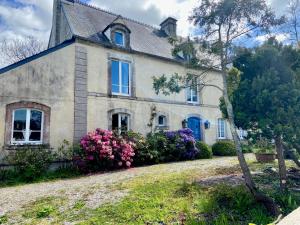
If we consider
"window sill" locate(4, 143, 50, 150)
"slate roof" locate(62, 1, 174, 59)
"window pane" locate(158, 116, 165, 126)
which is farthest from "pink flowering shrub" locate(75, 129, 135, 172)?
"slate roof" locate(62, 1, 174, 59)

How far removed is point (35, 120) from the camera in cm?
997

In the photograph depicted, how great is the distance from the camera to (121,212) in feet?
15.1

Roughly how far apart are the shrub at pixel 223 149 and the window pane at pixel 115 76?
712 cm

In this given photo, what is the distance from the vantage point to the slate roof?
12.5 metres

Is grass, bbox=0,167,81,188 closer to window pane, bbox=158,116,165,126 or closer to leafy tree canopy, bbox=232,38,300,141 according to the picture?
window pane, bbox=158,116,165,126

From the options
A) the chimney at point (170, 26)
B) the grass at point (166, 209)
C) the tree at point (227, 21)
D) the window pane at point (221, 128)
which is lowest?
the grass at point (166, 209)

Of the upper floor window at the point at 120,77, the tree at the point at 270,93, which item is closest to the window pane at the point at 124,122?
the upper floor window at the point at 120,77

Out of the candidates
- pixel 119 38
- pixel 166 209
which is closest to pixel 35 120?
pixel 119 38

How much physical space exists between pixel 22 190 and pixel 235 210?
575cm

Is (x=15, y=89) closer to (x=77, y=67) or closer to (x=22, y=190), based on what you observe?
(x=77, y=67)

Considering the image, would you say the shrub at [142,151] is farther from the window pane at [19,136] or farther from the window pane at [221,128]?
the window pane at [221,128]

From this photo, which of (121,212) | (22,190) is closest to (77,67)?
(22,190)

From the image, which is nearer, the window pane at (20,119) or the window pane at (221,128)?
the window pane at (20,119)

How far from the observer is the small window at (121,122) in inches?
485
